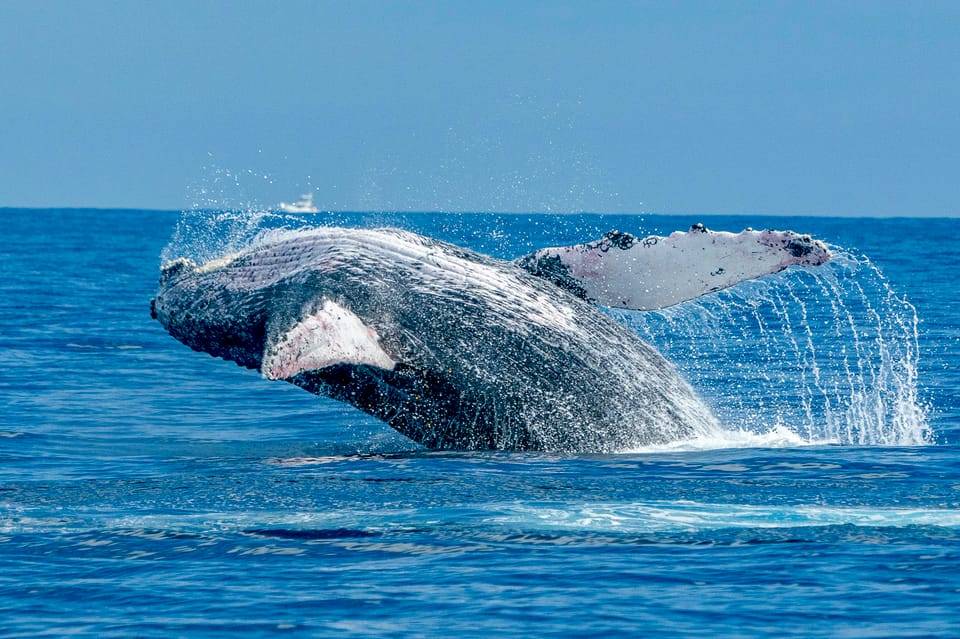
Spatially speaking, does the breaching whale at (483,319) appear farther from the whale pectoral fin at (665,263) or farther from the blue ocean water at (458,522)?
the blue ocean water at (458,522)

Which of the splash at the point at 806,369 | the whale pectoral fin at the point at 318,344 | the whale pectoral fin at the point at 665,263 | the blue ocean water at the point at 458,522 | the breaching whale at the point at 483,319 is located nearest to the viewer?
the blue ocean water at the point at 458,522

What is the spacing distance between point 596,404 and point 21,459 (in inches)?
197

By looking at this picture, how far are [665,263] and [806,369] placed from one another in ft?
26.5

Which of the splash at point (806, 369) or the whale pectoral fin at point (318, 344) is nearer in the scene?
the whale pectoral fin at point (318, 344)

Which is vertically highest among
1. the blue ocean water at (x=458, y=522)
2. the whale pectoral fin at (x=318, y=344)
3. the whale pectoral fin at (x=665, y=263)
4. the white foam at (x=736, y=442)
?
the whale pectoral fin at (x=665, y=263)

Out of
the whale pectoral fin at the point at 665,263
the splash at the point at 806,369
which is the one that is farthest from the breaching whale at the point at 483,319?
the splash at the point at 806,369

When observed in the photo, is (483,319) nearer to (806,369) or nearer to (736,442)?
(736,442)

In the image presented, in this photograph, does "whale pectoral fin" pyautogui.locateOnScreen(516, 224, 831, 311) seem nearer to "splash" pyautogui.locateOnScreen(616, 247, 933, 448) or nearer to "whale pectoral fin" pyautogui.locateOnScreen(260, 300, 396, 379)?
"splash" pyautogui.locateOnScreen(616, 247, 933, 448)

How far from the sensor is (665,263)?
12.4 meters

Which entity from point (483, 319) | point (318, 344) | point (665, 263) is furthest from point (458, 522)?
point (665, 263)

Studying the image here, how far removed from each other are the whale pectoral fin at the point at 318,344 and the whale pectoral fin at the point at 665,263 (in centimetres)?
213

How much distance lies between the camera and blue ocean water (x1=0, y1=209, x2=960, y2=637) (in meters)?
7.17

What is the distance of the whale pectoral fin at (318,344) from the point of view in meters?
10.5

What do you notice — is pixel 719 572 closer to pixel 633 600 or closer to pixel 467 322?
pixel 633 600
